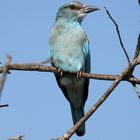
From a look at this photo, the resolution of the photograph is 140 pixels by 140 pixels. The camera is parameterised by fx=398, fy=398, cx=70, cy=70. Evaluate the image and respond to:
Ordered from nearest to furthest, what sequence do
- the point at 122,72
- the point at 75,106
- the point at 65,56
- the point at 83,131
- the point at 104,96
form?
the point at 104,96 → the point at 122,72 → the point at 83,131 → the point at 65,56 → the point at 75,106

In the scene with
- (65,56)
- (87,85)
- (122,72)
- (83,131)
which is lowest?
(83,131)

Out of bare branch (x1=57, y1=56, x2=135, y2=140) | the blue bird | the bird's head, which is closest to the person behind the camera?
bare branch (x1=57, y1=56, x2=135, y2=140)

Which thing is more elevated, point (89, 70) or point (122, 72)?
point (122, 72)

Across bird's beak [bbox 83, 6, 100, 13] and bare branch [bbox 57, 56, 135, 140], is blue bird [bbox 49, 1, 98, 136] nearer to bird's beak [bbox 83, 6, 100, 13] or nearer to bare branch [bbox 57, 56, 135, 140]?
bird's beak [bbox 83, 6, 100, 13]

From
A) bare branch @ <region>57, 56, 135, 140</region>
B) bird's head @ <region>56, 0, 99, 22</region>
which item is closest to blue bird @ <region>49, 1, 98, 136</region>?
bird's head @ <region>56, 0, 99, 22</region>

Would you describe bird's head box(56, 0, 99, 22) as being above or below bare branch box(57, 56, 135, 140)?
above

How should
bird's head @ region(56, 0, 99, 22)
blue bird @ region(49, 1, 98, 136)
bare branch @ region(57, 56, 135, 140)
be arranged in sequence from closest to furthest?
bare branch @ region(57, 56, 135, 140)
blue bird @ region(49, 1, 98, 136)
bird's head @ region(56, 0, 99, 22)

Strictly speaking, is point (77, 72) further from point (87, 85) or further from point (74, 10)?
point (74, 10)

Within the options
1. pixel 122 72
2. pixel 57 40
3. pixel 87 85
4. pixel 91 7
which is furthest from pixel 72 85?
pixel 122 72

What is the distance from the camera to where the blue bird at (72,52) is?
23.7 ft

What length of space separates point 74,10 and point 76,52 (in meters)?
1.19

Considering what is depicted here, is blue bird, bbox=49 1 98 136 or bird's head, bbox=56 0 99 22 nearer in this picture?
blue bird, bbox=49 1 98 136

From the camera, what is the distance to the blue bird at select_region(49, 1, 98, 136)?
7223 mm

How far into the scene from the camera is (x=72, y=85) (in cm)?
760
